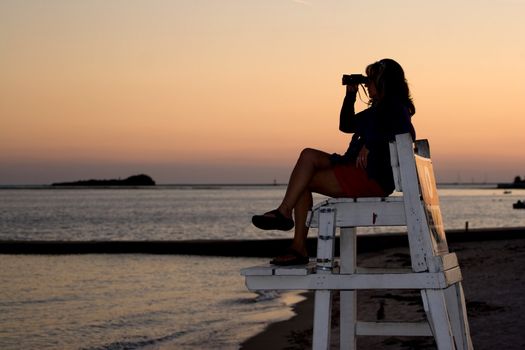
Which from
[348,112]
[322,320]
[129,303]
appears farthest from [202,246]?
[322,320]

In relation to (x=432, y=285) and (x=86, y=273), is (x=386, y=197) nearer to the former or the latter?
(x=432, y=285)

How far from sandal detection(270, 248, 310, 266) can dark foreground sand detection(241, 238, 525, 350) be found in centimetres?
544

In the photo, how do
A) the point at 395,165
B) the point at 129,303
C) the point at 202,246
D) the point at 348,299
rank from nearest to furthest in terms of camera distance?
the point at 395,165 → the point at 348,299 → the point at 129,303 → the point at 202,246

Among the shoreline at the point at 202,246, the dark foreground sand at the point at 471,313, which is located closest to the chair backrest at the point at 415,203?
the dark foreground sand at the point at 471,313

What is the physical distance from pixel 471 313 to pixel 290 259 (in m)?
8.42

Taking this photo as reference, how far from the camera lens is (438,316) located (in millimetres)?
5418

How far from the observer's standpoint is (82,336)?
15.6m

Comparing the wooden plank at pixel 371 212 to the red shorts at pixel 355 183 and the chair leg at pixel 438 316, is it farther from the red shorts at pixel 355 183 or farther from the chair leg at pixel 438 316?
the chair leg at pixel 438 316

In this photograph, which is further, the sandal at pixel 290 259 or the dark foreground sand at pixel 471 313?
the dark foreground sand at pixel 471 313

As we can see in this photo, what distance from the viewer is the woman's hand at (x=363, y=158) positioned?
19.1 feet

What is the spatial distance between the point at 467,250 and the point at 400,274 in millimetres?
25310

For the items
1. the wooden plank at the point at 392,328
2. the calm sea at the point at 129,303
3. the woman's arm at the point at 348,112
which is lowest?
the calm sea at the point at 129,303

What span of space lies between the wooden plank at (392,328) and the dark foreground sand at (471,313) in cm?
415

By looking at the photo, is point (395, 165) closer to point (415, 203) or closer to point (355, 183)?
point (415, 203)
